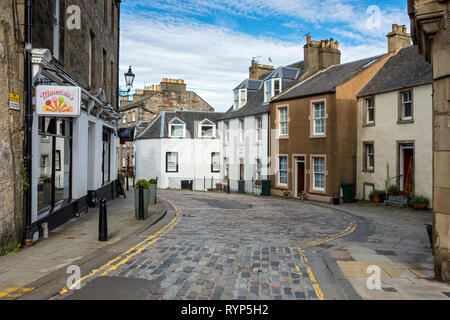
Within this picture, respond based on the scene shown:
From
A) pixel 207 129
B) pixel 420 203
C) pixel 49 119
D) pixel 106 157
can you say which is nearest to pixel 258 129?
pixel 207 129

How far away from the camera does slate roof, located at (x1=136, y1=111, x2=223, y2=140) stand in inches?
1615

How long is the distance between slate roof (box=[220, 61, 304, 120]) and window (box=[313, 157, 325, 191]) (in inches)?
271

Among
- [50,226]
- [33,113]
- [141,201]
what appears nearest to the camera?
[33,113]

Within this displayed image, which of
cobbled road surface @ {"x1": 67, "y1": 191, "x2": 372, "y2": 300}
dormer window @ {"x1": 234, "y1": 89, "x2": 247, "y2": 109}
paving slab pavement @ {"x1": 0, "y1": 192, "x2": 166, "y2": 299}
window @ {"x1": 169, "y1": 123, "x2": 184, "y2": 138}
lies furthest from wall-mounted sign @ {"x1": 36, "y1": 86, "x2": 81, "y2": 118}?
window @ {"x1": 169, "y1": 123, "x2": 184, "y2": 138}

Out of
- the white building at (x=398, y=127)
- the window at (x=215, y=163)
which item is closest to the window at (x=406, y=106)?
the white building at (x=398, y=127)

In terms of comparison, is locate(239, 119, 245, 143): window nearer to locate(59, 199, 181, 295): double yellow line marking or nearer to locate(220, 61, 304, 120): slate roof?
locate(220, 61, 304, 120): slate roof

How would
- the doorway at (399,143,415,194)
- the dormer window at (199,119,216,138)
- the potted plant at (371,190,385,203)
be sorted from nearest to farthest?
the doorway at (399,143,415,194), the potted plant at (371,190,385,203), the dormer window at (199,119,216,138)

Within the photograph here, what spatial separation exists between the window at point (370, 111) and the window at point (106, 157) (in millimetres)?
14840

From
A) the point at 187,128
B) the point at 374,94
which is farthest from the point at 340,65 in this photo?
the point at 187,128

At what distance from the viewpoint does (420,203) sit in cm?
1855

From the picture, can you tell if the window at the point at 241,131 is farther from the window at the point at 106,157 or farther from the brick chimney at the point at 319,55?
the window at the point at 106,157

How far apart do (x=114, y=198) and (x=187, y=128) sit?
21.5 m

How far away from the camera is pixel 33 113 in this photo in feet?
28.1
